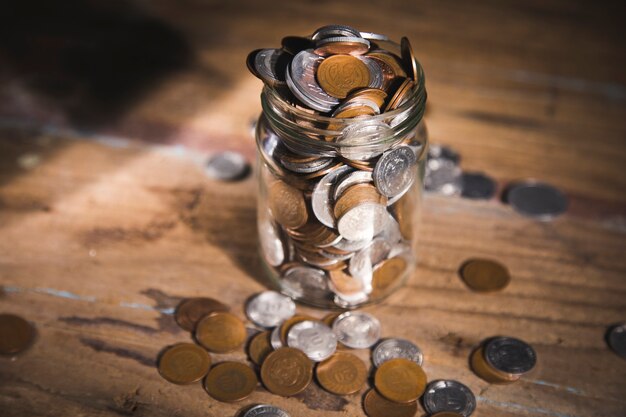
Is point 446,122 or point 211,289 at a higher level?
point 446,122

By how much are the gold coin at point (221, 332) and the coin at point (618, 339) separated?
0.52 meters

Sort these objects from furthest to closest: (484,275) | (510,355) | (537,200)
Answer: (537,200) → (484,275) → (510,355)

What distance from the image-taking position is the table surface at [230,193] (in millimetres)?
→ 1000

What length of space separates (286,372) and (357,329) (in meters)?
0.12

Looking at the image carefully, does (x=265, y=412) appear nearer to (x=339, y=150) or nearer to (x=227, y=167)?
(x=339, y=150)

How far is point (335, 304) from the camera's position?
107 cm

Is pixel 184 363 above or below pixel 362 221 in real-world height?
below

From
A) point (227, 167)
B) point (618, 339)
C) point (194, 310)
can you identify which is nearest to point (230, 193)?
point (227, 167)

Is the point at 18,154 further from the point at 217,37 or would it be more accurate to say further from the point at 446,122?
the point at 446,122

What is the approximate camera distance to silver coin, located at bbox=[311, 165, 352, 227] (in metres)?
0.93

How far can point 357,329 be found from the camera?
104cm

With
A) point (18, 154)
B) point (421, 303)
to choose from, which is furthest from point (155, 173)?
point (421, 303)

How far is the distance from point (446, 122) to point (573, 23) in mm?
531

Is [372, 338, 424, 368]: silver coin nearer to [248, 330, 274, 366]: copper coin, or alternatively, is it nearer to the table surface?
the table surface
